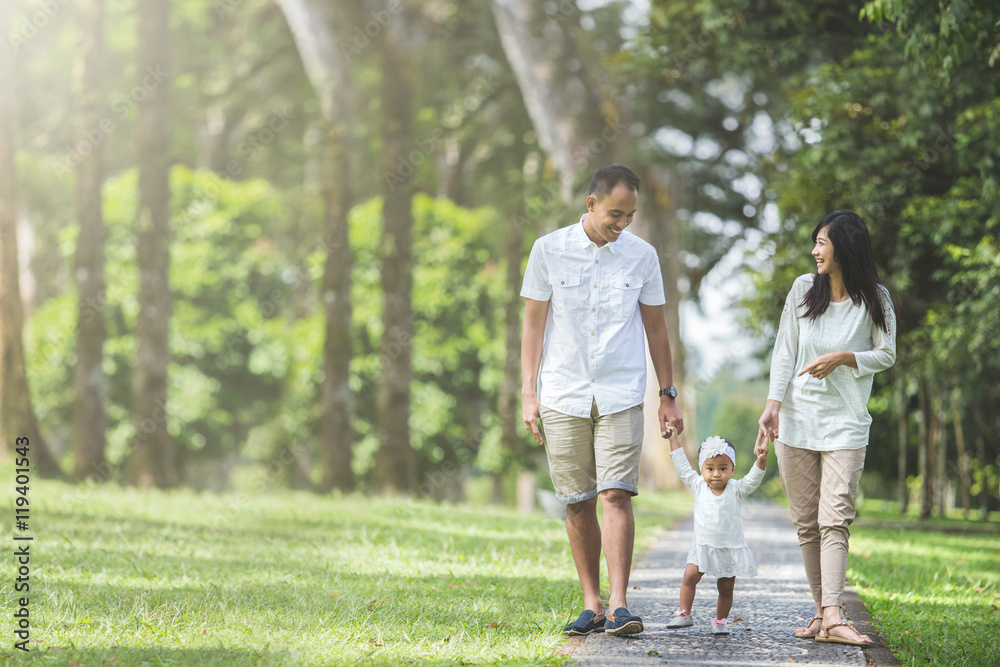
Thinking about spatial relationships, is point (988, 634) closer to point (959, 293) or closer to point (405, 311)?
point (959, 293)

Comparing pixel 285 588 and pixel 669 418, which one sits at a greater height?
pixel 669 418

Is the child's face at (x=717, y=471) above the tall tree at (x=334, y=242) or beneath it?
beneath

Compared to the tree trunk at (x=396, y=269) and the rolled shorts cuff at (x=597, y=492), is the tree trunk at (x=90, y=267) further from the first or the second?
the rolled shorts cuff at (x=597, y=492)

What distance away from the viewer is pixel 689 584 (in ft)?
16.9

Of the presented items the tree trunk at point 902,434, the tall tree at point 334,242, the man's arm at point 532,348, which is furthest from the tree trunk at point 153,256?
the tree trunk at point 902,434

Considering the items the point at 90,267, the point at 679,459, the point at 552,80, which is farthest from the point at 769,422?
the point at 552,80

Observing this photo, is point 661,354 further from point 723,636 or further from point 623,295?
point 723,636

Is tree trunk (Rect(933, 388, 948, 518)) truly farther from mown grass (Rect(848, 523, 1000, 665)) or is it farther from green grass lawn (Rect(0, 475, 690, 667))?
green grass lawn (Rect(0, 475, 690, 667))

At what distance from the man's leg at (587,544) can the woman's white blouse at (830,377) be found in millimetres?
1116

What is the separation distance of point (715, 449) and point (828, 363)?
73 centimetres

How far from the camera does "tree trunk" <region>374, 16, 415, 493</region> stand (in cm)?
1630

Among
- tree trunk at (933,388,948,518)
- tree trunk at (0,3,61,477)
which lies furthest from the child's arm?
tree trunk at (933,388,948,518)

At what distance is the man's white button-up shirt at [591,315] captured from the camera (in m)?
5.05

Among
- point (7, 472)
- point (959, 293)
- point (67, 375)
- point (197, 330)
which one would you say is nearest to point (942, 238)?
point (959, 293)
